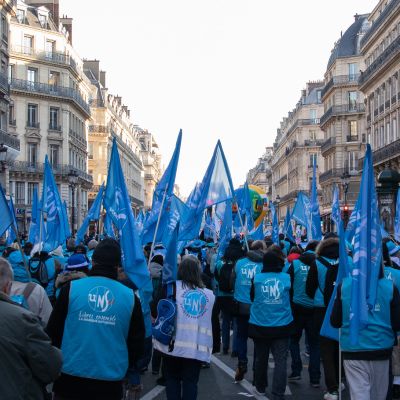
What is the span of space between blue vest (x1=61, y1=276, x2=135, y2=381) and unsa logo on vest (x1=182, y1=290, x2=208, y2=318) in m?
1.40

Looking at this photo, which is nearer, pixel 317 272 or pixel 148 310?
pixel 148 310

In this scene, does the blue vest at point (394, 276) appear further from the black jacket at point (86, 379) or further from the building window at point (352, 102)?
the building window at point (352, 102)

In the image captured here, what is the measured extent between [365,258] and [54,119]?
57.0 m

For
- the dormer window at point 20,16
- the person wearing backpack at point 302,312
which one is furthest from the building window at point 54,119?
the person wearing backpack at point 302,312

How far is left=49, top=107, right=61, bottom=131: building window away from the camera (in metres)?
60.1

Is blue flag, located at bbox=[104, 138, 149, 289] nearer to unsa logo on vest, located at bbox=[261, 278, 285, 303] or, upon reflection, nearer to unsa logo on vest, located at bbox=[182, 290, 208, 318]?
unsa logo on vest, located at bbox=[182, 290, 208, 318]

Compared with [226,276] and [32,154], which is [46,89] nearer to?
[32,154]

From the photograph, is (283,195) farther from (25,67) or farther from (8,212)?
(8,212)

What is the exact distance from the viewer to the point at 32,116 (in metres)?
58.7

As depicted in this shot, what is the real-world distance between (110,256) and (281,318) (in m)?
3.10

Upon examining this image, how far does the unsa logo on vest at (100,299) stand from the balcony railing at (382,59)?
4122 centimetres

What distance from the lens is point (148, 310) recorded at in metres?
7.37

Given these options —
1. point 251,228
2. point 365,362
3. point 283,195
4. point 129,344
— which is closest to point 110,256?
point 129,344

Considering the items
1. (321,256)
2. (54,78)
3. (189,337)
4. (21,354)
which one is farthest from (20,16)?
(21,354)
